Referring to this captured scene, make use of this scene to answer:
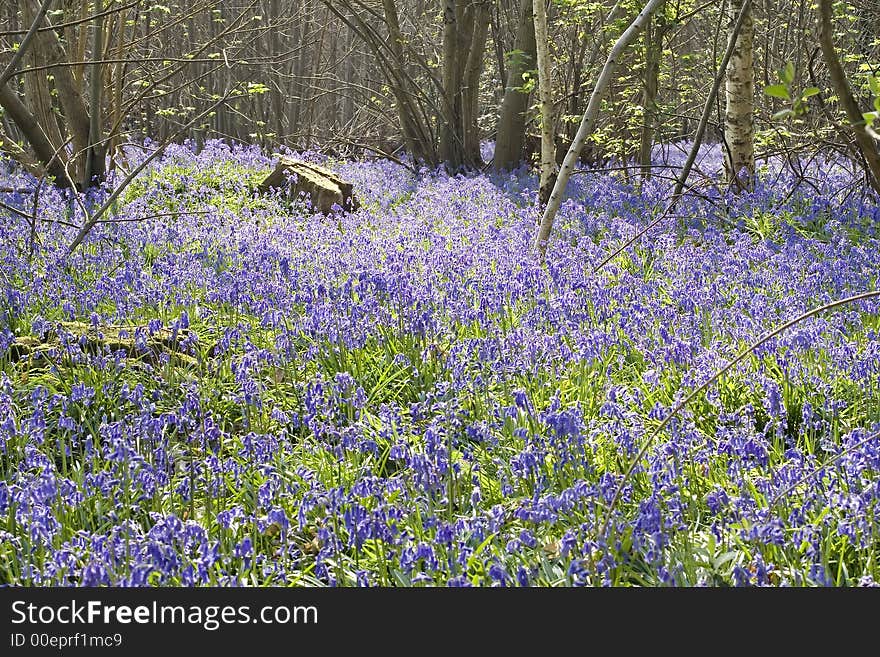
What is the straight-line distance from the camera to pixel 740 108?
8125 millimetres

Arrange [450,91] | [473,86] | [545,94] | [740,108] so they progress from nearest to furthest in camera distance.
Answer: [545,94], [740,108], [450,91], [473,86]

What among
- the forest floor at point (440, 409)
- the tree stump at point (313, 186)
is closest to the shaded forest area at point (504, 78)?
the tree stump at point (313, 186)

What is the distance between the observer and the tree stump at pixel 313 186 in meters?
9.62

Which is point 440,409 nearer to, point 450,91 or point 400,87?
point 400,87

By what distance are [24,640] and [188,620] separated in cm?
38

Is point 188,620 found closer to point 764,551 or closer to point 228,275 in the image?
point 764,551

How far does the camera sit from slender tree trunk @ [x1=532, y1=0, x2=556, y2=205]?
6836mm

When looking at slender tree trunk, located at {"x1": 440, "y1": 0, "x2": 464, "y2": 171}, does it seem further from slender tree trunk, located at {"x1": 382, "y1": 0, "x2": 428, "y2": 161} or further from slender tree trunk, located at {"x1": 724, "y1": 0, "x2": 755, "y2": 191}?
slender tree trunk, located at {"x1": 724, "y1": 0, "x2": 755, "y2": 191}

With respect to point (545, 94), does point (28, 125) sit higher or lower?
higher

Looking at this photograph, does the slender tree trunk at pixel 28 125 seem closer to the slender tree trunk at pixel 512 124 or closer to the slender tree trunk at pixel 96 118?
the slender tree trunk at pixel 96 118

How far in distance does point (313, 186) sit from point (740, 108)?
4.69 m

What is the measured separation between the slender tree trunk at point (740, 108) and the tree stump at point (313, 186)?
418 centimetres

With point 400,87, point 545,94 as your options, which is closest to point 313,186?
point 545,94

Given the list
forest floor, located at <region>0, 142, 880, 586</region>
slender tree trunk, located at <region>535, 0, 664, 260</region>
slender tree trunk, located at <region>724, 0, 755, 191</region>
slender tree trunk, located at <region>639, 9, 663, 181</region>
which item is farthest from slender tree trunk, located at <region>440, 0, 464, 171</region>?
slender tree trunk, located at <region>535, 0, 664, 260</region>
